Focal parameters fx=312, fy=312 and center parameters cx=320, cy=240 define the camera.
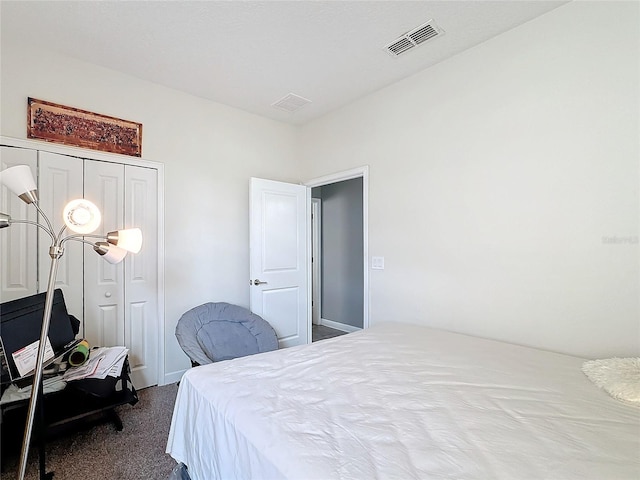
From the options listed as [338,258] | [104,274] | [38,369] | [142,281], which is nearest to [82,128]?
[104,274]

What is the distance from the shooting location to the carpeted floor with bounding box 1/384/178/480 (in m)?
1.77

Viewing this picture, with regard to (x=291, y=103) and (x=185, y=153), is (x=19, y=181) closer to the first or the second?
(x=185, y=153)

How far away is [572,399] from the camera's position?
4.17 ft

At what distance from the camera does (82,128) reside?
2582mm

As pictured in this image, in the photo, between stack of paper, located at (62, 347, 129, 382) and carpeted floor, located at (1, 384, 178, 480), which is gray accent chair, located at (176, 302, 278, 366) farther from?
carpeted floor, located at (1, 384, 178, 480)

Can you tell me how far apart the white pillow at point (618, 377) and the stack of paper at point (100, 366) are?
9.03 ft

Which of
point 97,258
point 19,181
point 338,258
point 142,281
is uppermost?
point 19,181

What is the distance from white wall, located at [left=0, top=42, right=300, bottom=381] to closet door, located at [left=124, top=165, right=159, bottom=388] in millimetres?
118

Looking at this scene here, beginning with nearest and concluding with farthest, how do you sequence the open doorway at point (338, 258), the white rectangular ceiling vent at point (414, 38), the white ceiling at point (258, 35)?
the white ceiling at point (258, 35) → the white rectangular ceiling vent at point (414, 38) → the open doorway at point (338, 258)

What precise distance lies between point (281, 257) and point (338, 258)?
5.64 ft

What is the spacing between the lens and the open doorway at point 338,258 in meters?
4.82

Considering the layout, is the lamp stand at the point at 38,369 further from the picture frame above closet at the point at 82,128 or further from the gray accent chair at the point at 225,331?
the picture frame above closet at the point at 82,128

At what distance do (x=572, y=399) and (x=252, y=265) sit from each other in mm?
2717

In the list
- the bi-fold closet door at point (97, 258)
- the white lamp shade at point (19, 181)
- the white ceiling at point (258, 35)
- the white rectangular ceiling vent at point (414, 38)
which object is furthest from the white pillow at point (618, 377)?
the bi-fold closet door at point (97, 258)
